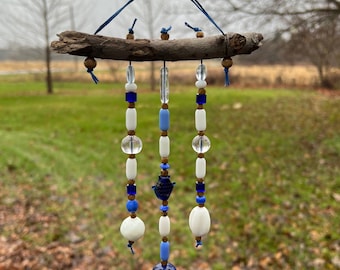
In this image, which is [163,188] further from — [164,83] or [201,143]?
[164,83]

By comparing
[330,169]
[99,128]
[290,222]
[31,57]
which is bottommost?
[290,222]

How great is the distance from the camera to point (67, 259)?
482cm

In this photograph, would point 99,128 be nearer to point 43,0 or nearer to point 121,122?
point 121,122

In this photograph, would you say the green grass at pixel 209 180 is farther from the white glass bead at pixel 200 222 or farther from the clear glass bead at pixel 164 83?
the clear glass bead at pixel 164 83

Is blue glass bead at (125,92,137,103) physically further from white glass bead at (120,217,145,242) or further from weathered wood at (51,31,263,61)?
white glass bead at (120,217,145,242)

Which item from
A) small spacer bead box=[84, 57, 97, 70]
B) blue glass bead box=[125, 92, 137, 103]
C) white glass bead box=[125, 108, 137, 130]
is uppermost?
small spacer bead box=[84, 57, 97, 70]

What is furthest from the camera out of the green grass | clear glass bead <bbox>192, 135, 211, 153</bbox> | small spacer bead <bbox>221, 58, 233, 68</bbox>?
the green grass

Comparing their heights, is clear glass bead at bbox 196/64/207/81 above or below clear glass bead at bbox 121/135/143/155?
above

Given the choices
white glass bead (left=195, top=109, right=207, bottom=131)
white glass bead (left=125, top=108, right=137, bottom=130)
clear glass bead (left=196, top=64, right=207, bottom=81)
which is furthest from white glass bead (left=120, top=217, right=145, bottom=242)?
clear glass bead (left=196, top=64, right=207, bottom=81)

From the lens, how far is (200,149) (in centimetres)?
185

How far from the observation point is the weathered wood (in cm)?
160

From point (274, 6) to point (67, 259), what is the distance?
6.76 m

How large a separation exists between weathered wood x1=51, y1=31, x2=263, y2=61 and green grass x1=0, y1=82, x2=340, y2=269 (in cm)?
374

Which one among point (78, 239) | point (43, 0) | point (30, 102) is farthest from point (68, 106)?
point (78, 239)
